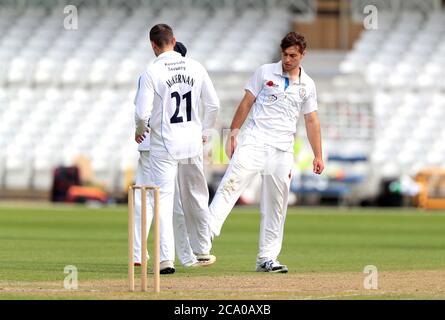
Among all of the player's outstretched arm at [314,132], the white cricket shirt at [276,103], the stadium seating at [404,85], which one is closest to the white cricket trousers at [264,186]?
the white cricket shirt at [276,103]

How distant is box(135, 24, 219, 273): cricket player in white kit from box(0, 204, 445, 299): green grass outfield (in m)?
0.87

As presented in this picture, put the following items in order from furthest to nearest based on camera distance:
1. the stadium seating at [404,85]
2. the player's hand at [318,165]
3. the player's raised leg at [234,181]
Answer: the stadium seating at [404,85], the player's raised leg at [234,181], the player's hand at [318,165]

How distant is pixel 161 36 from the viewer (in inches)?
504

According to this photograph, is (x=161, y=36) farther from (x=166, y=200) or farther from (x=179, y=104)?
(x=166, y=200)

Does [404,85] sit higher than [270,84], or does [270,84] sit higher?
[404,85]

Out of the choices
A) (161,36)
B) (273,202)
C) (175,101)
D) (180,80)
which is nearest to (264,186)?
(273,202)

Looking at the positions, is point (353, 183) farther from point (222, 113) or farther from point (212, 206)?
point (212, 206)

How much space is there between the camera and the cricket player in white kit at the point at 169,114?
41.6 feet

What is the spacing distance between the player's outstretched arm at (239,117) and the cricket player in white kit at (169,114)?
1.07 ft

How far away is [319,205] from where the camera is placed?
41.8 meters

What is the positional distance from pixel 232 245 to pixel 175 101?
22.6ft

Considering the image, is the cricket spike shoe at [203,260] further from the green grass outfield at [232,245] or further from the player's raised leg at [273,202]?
the player's raised leg at [273,202]
